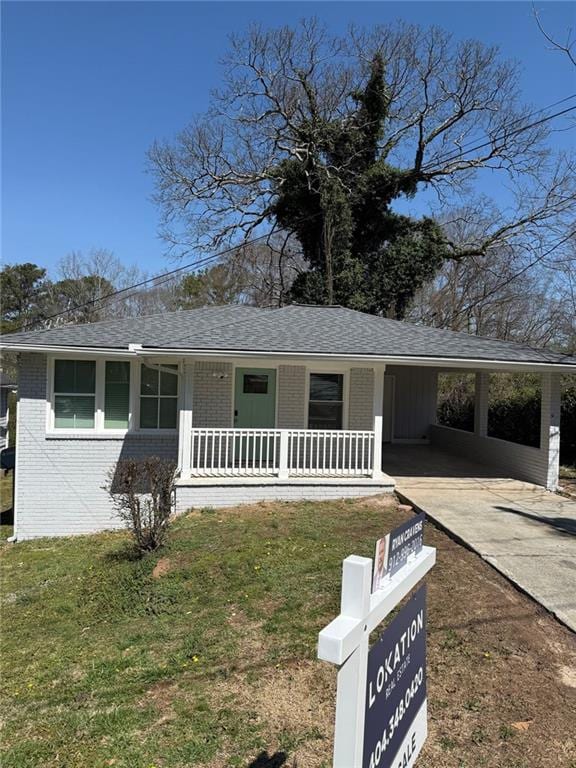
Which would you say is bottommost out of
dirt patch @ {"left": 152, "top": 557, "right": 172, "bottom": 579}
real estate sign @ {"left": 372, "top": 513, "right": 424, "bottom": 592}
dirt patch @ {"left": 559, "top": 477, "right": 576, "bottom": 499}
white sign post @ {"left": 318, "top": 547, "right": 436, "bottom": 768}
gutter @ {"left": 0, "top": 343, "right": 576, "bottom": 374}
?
dirt patch @ {"left": 152, "top": 557, "right": 172, "bottom": 579}

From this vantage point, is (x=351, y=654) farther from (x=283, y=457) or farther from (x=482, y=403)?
(x=482, y=403)

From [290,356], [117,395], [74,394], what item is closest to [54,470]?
[74,394]

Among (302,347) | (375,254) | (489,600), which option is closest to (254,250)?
(375,254)

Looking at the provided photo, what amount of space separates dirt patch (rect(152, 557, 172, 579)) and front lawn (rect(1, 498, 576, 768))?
0.10 feet

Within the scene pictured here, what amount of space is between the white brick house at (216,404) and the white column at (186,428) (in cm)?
2

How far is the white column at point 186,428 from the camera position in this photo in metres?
9.46

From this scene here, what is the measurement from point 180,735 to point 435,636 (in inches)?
84.4

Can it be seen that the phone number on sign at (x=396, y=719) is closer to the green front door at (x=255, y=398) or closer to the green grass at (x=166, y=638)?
the green grass at (x=166, y=638)

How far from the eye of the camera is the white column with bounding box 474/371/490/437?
13.0 meters

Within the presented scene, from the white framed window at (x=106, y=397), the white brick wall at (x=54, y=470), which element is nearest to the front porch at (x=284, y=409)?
the white framed window at (x=106, y=397)

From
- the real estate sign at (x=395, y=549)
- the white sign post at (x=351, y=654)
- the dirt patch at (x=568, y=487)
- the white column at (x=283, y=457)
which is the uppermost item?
the real estate sign at (x=395, y=549)

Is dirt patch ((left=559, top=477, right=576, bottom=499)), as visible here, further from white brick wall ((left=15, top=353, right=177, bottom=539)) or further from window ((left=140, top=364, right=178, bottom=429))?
white brick wall ((left=15, top=353, right=177, bottom=539))

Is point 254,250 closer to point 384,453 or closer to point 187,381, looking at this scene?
point 384,453

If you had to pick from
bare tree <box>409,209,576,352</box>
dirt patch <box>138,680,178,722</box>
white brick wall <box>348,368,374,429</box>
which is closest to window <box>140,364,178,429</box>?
Answer: white brick wall <box>348,368,374,429</box>
